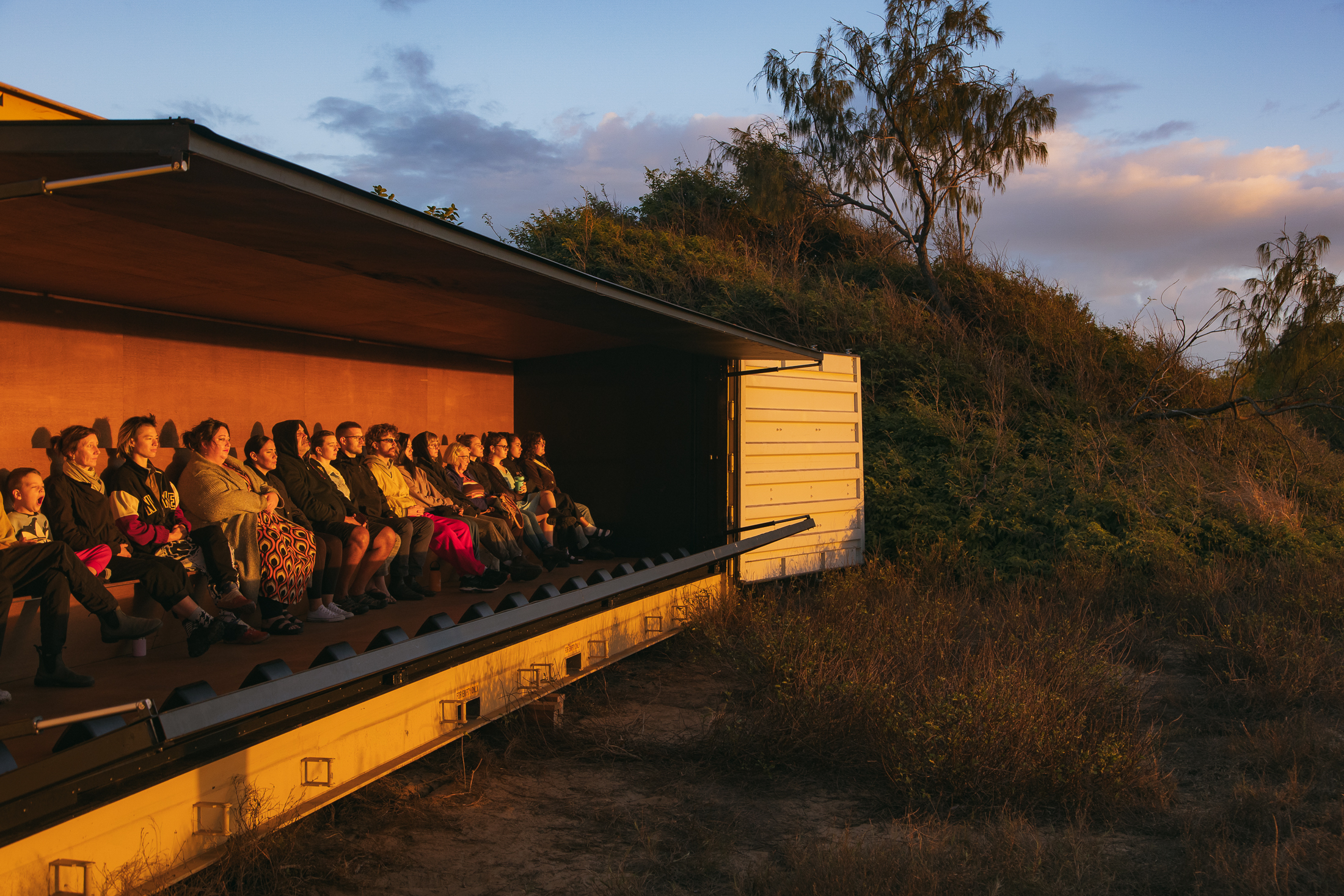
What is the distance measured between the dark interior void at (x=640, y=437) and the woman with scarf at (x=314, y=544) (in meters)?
2.73

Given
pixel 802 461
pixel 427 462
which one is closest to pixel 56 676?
pixel 427 462

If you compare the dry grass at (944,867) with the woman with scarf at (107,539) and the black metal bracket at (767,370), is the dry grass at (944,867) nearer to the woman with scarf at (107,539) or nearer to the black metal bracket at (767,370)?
the woman with scarf at (107,539)

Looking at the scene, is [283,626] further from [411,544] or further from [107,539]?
[411,544]

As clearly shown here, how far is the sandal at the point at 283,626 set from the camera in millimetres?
4559

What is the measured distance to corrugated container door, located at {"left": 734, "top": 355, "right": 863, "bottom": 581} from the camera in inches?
281

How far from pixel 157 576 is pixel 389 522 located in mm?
1802

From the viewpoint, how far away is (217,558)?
4.61 m

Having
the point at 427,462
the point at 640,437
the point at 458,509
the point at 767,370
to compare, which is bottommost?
the point at 458,509

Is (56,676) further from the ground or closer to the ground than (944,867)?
further from the ground

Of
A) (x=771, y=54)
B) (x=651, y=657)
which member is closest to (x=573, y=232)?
Result: (x=771, y=54)

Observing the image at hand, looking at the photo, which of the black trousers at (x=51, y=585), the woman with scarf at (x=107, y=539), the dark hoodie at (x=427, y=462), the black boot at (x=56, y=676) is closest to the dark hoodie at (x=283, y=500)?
the woman with scarf at (x=107, y=539)

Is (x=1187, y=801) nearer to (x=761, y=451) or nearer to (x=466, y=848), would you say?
(x=466, y=848)

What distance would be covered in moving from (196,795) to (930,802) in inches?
115

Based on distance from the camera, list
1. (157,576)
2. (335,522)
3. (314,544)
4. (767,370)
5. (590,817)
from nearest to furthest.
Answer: (590,817) → (157,576) → (314,544) → (335,522) → (767,370)
